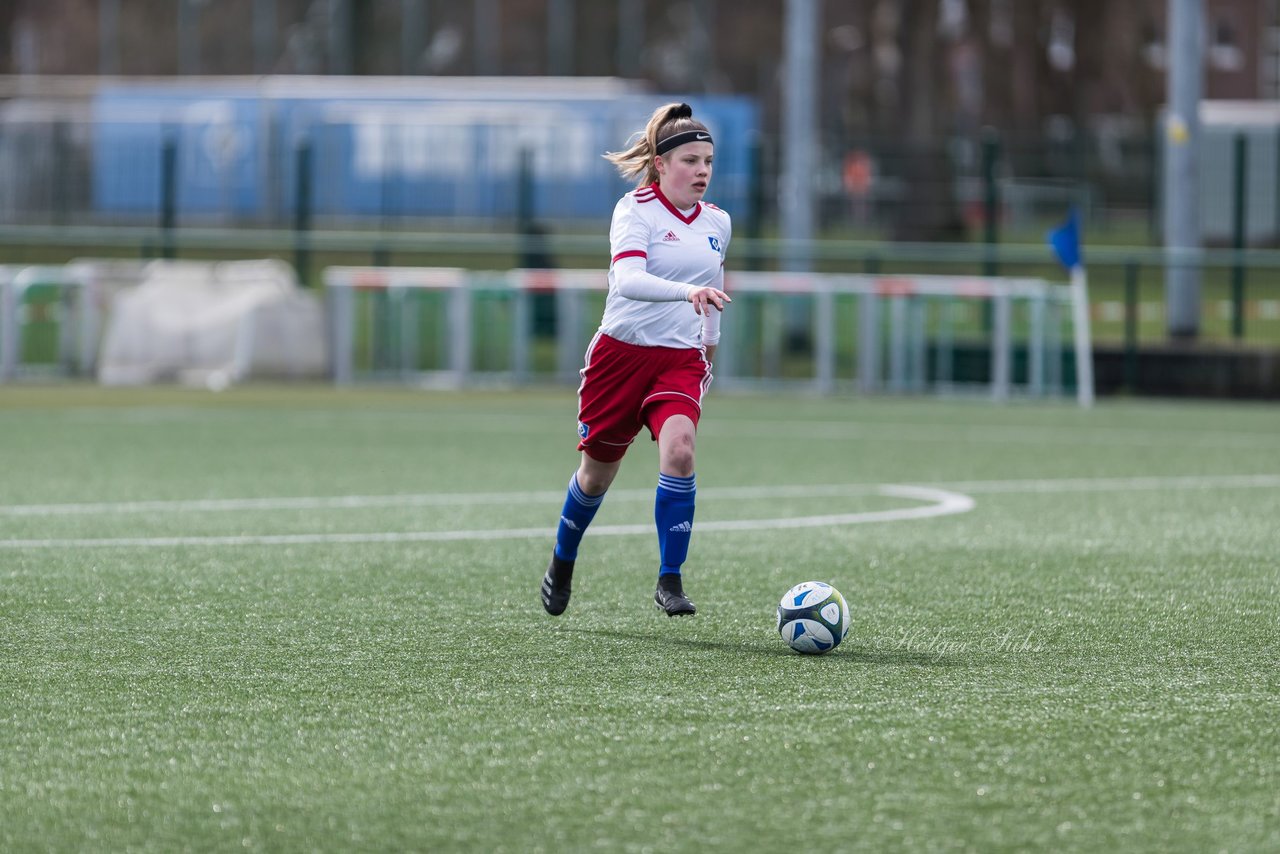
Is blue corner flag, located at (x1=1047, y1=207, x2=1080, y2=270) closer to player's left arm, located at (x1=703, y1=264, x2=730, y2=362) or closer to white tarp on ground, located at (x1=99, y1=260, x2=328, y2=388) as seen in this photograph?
white tarp on ground, located at (x1=99, y1=260, x2=328, y2=388)

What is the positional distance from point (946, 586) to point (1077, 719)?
8.36 ft

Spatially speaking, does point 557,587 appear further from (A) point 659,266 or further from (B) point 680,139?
(B) point 680,139

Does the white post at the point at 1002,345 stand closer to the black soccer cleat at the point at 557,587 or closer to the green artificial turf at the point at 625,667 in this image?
the green artificial turf at the point at 625,667

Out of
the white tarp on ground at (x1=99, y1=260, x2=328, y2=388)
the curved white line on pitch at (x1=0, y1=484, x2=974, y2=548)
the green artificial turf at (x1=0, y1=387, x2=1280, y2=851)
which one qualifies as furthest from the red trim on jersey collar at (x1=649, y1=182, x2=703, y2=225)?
the white tarp on ground at (x1=99, y1=260, x2=328, y2=388)

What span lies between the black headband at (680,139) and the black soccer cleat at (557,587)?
4.79 feet

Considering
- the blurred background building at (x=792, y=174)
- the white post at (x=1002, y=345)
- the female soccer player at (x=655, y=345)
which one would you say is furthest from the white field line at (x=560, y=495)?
the blurred background building at (x=792, y=174)

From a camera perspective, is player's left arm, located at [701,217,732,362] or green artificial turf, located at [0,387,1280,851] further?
player's left arm, located at [701,217,732,362]

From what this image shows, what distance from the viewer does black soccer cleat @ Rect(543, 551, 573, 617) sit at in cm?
711

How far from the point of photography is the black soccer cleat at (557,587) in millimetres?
7105

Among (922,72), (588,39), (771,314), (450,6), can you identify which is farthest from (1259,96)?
(771,314)

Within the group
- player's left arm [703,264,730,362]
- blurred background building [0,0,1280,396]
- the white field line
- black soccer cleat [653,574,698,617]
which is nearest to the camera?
black soccer cleat [653,574,698,617]

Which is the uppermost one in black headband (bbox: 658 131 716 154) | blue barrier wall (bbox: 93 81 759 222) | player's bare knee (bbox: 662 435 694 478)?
blue barrier wall (bbox: 93 81 759 222)

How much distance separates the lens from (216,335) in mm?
20797

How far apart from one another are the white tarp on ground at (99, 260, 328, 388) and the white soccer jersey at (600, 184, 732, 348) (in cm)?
1386
